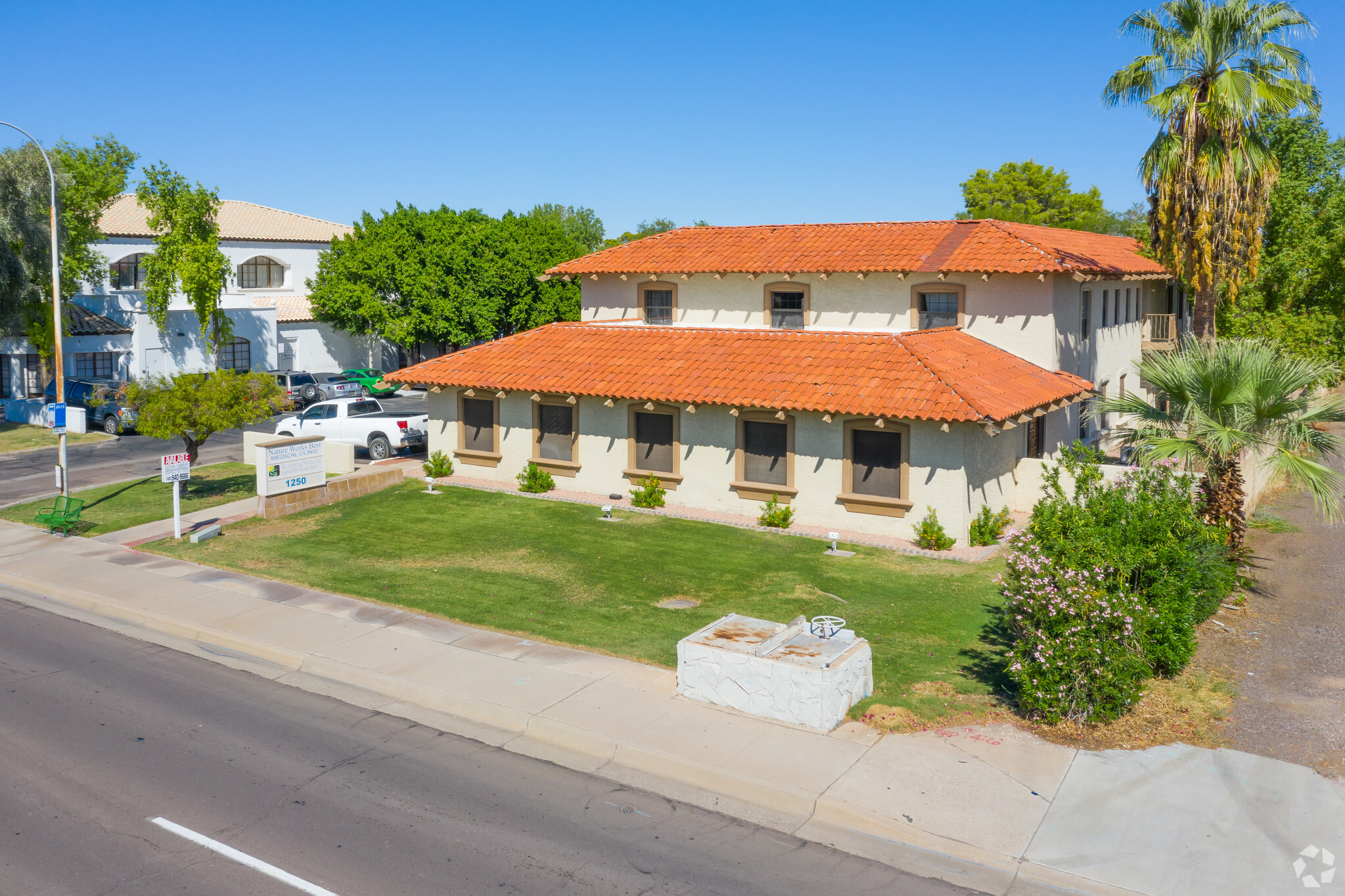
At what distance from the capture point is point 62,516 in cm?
2230

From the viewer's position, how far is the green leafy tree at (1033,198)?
71375mm

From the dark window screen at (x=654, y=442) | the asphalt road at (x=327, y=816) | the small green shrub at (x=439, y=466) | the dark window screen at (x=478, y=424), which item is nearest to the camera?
the asphalt road at (x=327, y=816)

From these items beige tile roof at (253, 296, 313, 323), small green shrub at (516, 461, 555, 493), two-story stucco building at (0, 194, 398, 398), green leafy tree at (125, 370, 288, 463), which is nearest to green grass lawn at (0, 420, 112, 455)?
two-story stucco building at (0, 194, 398, 398)

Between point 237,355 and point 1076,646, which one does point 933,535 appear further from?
point 237,355

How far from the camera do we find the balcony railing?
3662 cm

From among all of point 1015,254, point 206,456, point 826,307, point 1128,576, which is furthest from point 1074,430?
point 206,456

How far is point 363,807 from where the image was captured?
9914 millimetres

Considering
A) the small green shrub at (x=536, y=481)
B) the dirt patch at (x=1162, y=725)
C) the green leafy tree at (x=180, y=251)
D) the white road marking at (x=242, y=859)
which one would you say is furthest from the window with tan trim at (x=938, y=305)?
the green leafy tree at (x=180, y=251)

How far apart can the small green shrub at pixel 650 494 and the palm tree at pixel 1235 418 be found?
987cm

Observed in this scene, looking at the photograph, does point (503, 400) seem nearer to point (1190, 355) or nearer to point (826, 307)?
point (826, 307)

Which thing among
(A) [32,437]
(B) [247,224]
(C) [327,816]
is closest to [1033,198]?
(B) [247,224]

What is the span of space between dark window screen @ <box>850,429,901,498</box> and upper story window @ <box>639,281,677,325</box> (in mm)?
10629

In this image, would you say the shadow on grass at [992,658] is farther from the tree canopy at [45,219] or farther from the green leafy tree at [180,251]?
the green leafy tree at [180,251]

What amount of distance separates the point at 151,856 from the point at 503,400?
1827 cm
